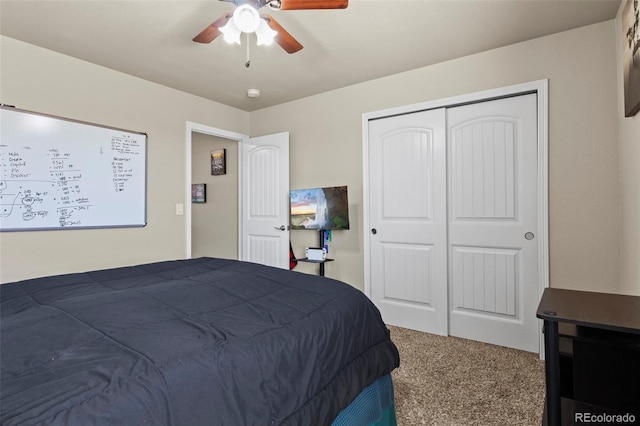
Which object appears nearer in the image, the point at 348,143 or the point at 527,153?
the point at 527,153

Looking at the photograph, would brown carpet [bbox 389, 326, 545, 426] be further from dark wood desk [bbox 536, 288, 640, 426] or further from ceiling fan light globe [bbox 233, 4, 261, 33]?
ceiling fan light globe [bbox 233, 4, 261, 33]

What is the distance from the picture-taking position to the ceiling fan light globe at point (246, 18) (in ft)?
5.33

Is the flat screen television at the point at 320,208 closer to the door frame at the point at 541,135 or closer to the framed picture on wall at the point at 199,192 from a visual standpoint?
the door frame at the point at 541,135

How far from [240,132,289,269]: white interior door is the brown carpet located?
1.84 metres

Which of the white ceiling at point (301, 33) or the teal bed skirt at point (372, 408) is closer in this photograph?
the teal bed skirt at point (372, 408)

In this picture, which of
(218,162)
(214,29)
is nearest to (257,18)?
(214,29)

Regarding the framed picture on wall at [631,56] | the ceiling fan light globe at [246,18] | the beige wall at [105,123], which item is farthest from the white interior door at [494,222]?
the beige wall at [105,123]

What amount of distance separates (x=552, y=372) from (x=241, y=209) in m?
3.76

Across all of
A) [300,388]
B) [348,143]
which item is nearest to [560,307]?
[300,388]

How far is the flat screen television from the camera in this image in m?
3.24

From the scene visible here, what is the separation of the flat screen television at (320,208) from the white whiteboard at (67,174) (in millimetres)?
1561

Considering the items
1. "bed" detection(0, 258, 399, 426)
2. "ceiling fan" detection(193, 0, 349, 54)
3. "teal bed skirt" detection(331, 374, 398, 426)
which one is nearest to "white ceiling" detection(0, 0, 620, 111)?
"ceiling fan" detection(193, 0, 349, 54)

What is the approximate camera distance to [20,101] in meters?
2.49

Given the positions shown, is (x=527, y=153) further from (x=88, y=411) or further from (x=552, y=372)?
(x=88, y=411)
